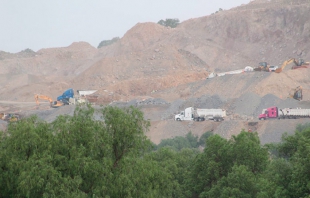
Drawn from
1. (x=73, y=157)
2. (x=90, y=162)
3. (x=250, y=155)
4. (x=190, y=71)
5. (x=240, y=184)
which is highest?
(x=190, y=71)

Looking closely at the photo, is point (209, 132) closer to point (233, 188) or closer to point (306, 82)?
point (306, 82)

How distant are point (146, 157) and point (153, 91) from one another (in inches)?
2583

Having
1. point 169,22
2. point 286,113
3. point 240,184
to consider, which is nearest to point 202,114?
point 286,113

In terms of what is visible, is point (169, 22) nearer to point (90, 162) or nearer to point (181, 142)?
point (181, 142)

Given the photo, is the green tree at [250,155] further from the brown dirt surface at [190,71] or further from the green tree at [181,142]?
the brown dirt surface at [190,71]

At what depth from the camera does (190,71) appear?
95.1m

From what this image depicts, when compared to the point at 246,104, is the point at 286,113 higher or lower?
lower

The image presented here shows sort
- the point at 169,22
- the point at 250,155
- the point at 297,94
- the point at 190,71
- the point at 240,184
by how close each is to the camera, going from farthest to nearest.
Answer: the point at 169,22 < the point at 190,71 < the point at 297,94 < the point at 250,155 < the point at 240,184

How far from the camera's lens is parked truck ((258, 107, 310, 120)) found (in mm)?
60500

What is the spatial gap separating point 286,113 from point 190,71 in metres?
35.8

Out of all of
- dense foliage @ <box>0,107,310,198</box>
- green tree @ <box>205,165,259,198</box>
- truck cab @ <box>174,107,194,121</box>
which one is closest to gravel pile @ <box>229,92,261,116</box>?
truck cab @ <box>174,107,194,121</box>

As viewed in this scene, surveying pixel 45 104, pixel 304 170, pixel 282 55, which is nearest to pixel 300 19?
pixel 282 55

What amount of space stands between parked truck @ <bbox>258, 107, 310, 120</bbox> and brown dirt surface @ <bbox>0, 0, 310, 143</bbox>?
6.21 ft

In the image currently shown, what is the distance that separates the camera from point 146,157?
21531 mm
